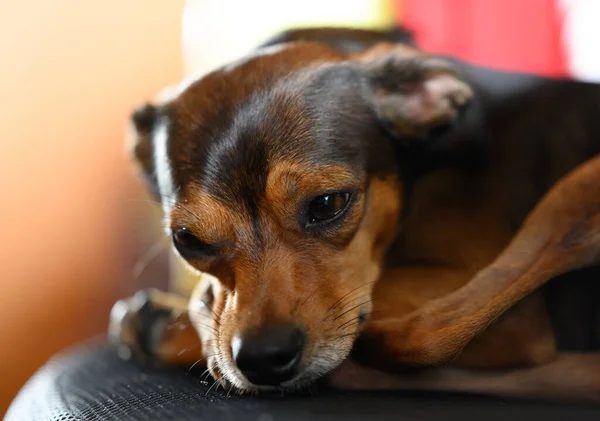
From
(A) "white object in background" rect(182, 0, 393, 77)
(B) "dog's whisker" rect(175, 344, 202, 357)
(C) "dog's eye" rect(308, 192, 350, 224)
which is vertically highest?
(A) "white object in background" rect(182, 0, 393, 77)

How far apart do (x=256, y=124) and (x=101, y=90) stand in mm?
2448

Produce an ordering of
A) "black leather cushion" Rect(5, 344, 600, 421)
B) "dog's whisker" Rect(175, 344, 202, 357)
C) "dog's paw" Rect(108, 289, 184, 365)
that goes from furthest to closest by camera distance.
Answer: "dog's paw" Rect(108, 289, 184, 365), "dog's whisker" Rect(175, 344, 202, 357), "black leather cushion" Rect(5, 344, 600, 421)

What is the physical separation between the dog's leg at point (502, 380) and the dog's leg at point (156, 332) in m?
0.51

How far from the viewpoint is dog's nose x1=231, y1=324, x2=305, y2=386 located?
1.40 metres

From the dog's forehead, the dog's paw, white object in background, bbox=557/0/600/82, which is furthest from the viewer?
white object in background, bbox=557/0/600/82

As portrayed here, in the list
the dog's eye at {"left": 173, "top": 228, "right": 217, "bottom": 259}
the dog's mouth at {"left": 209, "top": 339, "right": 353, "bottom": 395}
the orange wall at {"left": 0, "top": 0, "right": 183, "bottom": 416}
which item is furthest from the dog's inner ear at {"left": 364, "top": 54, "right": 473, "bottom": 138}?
the orange wall at {"left": 0, "top": 0, "right": 183, "bottom": 416}

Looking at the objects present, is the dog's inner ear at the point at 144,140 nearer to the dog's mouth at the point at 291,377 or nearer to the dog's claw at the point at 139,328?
the dog's claw at the point at 139,328

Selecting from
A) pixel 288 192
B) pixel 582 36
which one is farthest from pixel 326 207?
pixel 582 36

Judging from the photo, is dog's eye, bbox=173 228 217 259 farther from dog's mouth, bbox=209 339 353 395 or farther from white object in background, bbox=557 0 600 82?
white object in background, bbox=557 0 600 82

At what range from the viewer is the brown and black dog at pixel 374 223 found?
60.9 inches

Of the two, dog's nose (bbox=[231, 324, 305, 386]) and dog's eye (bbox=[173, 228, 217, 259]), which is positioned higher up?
dog's eye (bbox=[173, 228, 217, 259])

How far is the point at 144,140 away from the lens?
89.8 inches

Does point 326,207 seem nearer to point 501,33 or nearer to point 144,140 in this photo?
point 144,140

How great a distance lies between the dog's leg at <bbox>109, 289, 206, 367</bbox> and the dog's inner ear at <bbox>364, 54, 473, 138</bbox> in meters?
0.91
